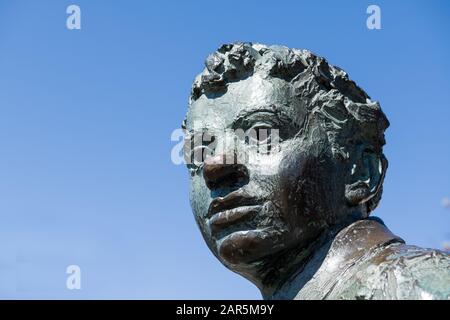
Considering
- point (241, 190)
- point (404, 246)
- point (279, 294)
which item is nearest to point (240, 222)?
point (241, 190)

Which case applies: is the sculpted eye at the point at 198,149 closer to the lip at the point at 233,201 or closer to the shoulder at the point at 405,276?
the lip at the point at 233,201

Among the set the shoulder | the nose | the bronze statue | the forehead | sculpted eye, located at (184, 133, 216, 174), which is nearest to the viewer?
the shoulder

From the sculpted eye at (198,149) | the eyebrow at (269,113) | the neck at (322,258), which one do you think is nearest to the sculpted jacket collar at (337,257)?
the neck at (322,258)

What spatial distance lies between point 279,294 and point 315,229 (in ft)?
1.61

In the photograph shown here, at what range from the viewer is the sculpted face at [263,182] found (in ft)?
18.3

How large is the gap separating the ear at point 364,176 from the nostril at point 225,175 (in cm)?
73

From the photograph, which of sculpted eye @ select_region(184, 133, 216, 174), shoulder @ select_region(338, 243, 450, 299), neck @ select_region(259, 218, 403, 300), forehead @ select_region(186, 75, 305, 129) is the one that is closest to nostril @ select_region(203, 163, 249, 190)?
sculpted eye @ select_region(184, 133, 216, 174)

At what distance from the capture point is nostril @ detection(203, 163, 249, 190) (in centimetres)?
573

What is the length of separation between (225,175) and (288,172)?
43 centimetres

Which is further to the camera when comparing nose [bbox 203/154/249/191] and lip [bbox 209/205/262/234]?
nose [bbox 203/154/249/191]

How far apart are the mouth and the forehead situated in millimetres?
534

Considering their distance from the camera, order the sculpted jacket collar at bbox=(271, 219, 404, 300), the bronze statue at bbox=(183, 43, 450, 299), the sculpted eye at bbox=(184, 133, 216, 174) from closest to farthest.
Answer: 1. the sculpted jacket collar at bbox=(271, 219, 404, 300)
2. the bronze statue at bbox=(183, 43, 450, 299)
3. the sculpted eye at bbox=(184, 133, 216, 174)

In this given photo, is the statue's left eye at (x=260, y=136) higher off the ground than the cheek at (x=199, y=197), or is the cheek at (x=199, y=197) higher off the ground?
the statue's left eye at (x=260, y=136)

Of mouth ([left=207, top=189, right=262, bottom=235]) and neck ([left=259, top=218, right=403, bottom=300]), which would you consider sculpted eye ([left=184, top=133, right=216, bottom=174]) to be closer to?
mouth ([left=207, top=189, right=262, bottom=235])
